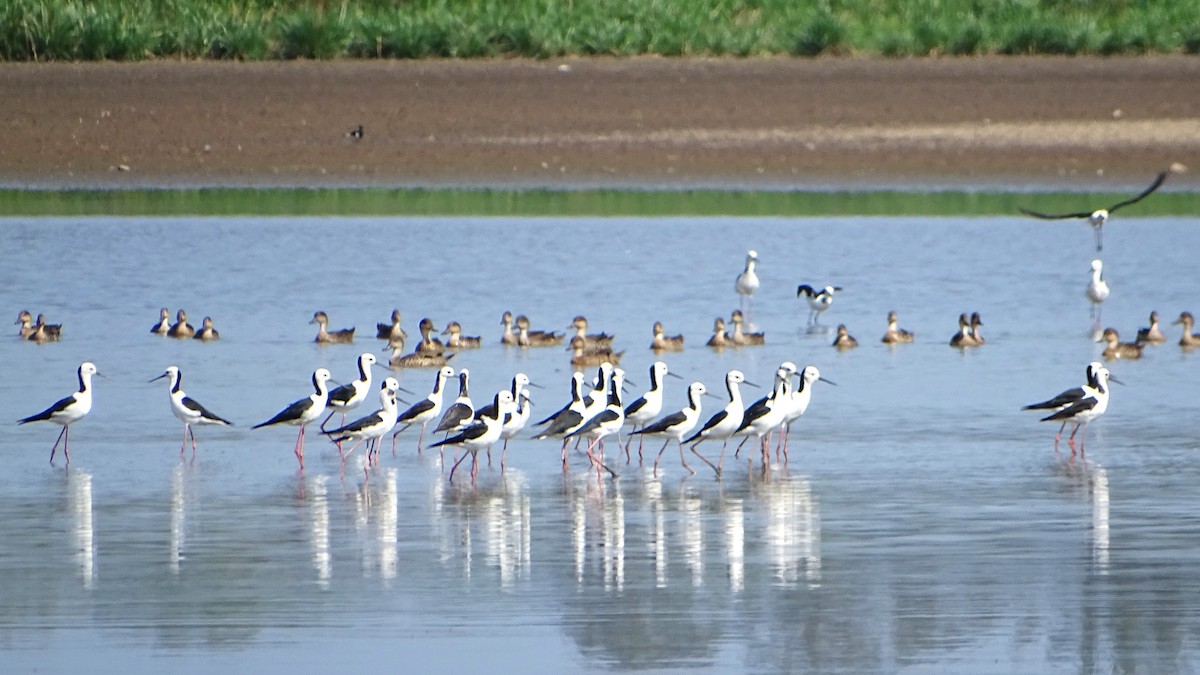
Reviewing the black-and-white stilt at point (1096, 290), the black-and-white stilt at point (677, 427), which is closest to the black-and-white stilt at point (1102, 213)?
the black-and-white stilt at point (1096, 290)

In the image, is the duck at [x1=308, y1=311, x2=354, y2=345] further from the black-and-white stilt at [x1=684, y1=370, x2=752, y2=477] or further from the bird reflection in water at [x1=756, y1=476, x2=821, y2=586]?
the bird reflection in water at [x1=756, y1=476, x2=821, y2=586]

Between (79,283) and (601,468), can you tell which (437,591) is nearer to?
(601,468)

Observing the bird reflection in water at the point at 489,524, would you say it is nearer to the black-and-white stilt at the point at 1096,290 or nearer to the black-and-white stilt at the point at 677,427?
the black-and-white stilt at the point at 677,427

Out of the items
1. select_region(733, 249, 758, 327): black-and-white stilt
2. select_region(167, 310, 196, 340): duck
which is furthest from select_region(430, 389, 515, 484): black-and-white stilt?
select_region(733, 249, 758, 327): black-and-white stilt

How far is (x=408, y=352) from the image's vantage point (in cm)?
2042

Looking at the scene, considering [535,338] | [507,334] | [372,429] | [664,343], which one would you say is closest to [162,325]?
[507,334]

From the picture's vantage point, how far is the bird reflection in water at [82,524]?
10.7 m

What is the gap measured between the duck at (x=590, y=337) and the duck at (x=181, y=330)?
3.34 m

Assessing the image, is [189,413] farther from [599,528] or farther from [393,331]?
[393,331]

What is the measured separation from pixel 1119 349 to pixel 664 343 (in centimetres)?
372

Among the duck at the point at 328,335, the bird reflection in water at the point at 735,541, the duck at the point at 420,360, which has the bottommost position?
the bird reflection in water at the point at 735,541

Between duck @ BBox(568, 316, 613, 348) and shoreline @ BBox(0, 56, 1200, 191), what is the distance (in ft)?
35.8

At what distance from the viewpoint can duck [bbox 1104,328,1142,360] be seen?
19.1 m

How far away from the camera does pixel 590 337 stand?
19.3 metres
